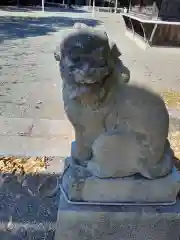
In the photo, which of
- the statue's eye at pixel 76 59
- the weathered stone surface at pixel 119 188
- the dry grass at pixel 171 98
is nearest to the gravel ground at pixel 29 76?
the statue's eye at pixel 76 59

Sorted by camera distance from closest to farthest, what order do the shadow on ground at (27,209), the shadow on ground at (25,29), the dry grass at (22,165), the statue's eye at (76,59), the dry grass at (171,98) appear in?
1. the statue's eye at (76,59)
2. the shadow on ground at (27,209)
3. the dry grass at (22,165)
4. the dry grass at (171,98)
5. the shadow on ground at (25,29)

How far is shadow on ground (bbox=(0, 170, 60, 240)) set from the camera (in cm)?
217

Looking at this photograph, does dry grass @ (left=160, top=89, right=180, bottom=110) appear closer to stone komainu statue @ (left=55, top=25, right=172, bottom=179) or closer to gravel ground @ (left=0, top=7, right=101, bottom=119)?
gravel ground @ (left=0, top=7, right=101, bottom=119)

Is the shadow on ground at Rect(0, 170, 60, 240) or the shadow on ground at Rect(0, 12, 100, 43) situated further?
the shadow on ground at Rect(0, 12, 100, 43)

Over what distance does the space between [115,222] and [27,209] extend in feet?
2.87

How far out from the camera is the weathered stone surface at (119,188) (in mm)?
1713

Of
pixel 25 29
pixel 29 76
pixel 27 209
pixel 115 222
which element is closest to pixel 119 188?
pixel 115 222

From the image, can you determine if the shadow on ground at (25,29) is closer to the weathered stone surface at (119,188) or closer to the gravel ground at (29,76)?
the gravel ground at (29,76)

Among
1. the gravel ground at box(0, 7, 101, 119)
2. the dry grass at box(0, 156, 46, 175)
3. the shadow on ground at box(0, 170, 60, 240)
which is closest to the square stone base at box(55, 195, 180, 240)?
the shadow on ground at box(0, 170, 60, 240)

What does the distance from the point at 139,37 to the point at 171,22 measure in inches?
63.1

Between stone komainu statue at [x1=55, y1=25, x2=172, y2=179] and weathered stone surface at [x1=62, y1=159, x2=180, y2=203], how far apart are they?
0.04 meters

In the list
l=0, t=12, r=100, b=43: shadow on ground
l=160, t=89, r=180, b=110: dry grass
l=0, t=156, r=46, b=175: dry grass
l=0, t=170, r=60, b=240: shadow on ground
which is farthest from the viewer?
l=0, t=12, r=100, b=43: shadow on ground

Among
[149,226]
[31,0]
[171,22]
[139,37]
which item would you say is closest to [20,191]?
[149,226]

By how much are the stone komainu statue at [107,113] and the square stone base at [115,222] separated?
0.19 m
